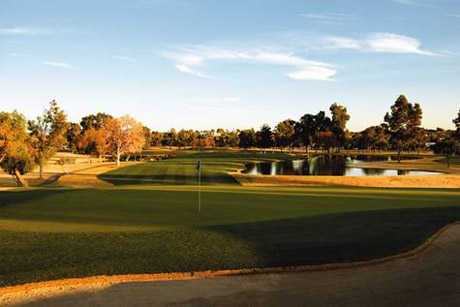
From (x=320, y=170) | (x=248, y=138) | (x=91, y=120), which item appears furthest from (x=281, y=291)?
(x=91, y=120)

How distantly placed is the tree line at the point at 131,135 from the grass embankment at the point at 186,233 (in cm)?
2338

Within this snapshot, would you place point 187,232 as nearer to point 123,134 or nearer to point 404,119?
point 123,134

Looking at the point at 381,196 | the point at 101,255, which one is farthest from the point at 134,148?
the point at 101,255

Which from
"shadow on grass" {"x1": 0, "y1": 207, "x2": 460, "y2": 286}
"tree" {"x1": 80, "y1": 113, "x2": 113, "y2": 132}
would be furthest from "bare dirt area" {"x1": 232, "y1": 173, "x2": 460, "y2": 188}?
"tree" {"x1": 80, "y1": 113, "x2": 113, "y2": 132}

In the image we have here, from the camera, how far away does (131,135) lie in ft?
267

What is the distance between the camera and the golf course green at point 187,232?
381 inches

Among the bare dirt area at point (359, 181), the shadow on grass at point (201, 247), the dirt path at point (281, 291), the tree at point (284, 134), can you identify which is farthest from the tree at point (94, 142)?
the dirt path at point (281, 291)

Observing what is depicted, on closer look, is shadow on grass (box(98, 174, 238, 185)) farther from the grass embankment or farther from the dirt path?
the dirt path

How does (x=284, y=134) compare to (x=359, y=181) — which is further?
(x=284, y=134)

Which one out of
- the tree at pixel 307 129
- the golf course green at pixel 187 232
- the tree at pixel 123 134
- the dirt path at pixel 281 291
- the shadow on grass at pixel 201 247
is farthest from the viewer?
the tree at pixel 307 129

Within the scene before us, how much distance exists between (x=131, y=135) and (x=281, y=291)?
3049 inches

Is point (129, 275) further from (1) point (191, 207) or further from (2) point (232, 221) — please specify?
(1) point (191, 207)

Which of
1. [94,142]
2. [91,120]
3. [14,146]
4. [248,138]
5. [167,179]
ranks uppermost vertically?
[91,120]

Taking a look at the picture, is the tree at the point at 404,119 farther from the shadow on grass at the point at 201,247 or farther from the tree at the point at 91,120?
the tree at the point at 91,120
